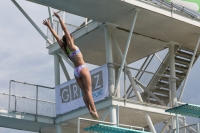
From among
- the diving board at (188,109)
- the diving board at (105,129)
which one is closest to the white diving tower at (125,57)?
the diving board at (188,109)

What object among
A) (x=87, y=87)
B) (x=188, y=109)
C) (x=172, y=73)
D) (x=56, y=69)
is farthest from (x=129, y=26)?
(x=87, y=87)

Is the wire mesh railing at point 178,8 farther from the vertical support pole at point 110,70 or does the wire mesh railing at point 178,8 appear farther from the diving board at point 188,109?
the diving board at point 188,109

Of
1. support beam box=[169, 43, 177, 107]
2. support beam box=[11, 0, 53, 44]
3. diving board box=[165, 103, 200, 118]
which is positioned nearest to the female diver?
diving board box=[165, 103, 200, 118]

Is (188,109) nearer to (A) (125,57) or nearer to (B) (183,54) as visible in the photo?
(A) (125,57)

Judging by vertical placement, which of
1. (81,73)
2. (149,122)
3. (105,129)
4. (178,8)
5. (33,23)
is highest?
(178,8)

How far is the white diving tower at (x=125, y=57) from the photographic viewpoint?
23438 millimetres

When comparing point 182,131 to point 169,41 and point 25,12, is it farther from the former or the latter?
point 25,12

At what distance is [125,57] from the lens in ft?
77.6

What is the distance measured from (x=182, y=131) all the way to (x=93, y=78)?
475cm

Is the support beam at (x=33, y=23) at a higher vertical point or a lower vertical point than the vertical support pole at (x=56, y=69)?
higher

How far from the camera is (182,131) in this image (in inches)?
958

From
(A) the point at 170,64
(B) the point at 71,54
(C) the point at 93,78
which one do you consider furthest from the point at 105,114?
(B) the point at 71,54

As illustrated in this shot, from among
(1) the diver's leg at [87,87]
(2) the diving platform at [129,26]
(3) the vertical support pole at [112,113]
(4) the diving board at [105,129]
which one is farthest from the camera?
(3) the vertical support pole at [112,113]

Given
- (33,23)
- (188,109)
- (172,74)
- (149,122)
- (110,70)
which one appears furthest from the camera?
(172,74)
